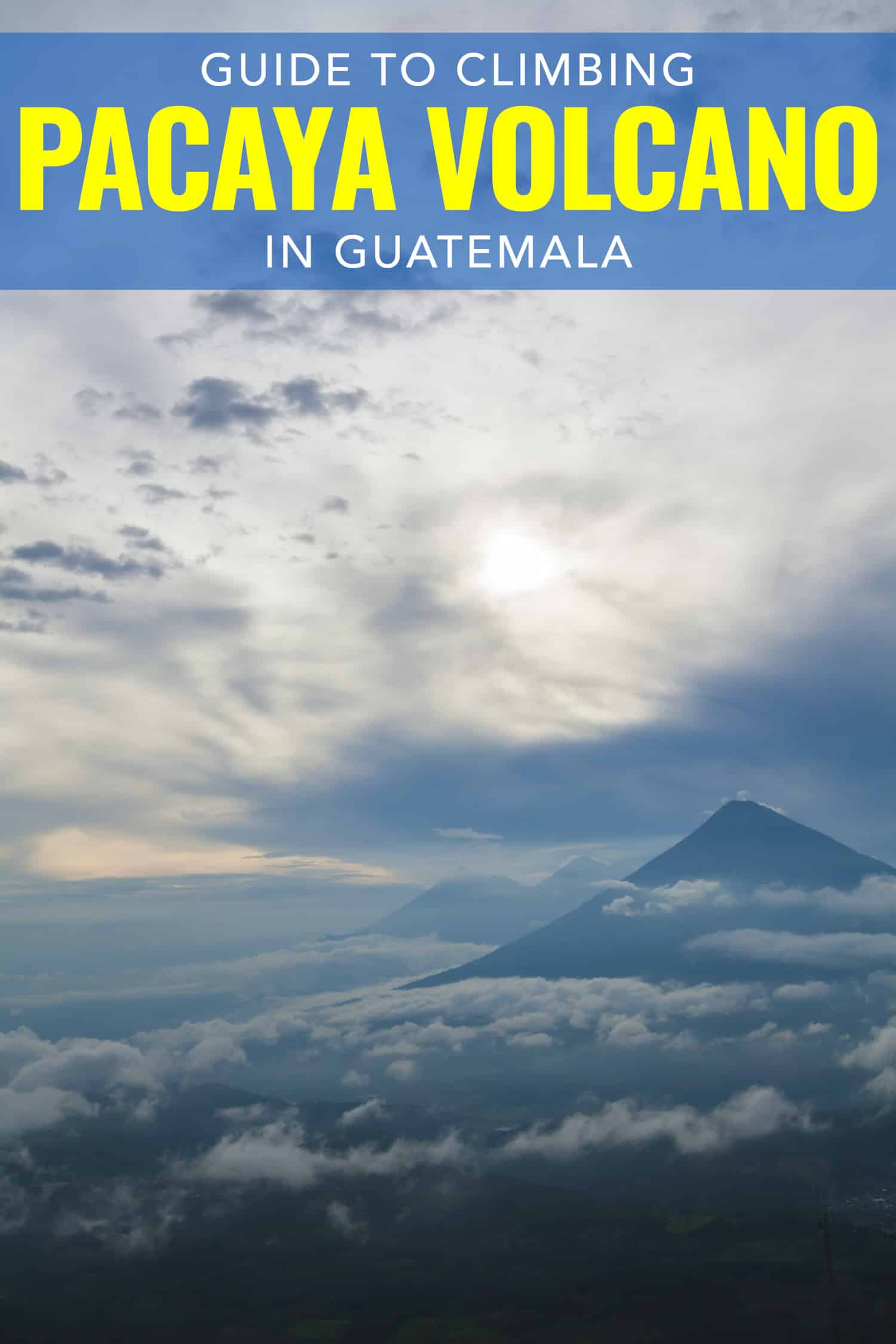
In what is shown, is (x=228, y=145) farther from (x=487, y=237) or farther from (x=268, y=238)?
(x=487, y=237)

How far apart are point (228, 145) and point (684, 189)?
32039 millimetres

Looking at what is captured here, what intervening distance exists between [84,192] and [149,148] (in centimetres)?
577

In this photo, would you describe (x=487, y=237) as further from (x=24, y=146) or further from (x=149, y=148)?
(x=24, y=146)

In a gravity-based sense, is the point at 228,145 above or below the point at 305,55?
below

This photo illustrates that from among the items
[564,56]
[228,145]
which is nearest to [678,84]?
[564,56]

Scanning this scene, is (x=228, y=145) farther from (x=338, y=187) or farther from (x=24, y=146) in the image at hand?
(x=24, y=146)

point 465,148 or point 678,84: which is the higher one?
point 678,84

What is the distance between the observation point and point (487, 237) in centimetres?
7800

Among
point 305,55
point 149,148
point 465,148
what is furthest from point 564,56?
point 149,148

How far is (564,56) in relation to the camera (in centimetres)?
7506

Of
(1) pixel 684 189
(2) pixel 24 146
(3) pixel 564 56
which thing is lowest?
(1) pixel 684 189

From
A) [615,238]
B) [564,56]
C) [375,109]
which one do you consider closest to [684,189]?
[615,238]

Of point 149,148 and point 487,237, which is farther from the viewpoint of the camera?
Answer: point 487,237

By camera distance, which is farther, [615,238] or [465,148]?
[615,238]
